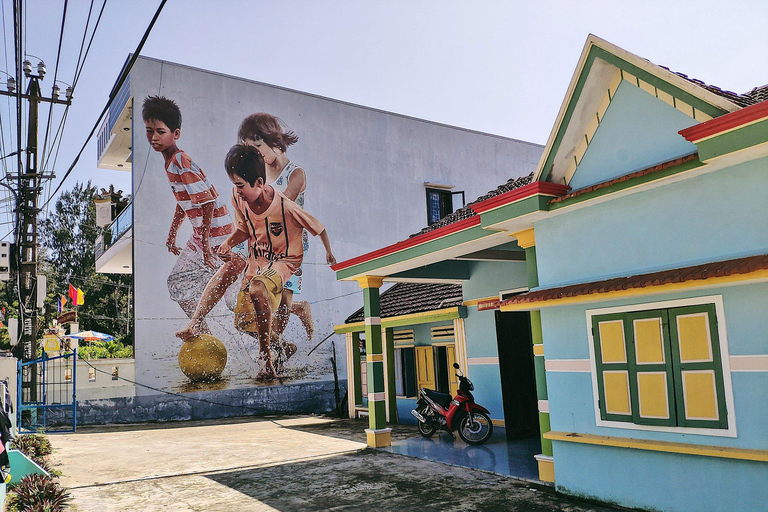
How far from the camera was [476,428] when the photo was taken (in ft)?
32.1

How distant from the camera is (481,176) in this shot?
23406 millimetres

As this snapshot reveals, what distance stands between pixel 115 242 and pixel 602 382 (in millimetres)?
16270

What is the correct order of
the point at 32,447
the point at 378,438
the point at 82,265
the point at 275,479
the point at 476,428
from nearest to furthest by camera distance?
1. the point at 275,479
2. the point at 32,447
3. the point at 476,428
4. the point at 378,438
5. the point at 82,265

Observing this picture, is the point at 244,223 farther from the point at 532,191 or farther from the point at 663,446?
the point at 663,446

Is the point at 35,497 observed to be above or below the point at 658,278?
below

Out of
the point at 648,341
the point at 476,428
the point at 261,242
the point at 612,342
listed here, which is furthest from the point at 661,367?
the point at 261,242

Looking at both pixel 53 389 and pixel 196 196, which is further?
pixel 196 196

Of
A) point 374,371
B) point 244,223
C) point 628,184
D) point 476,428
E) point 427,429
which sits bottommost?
point 427,429

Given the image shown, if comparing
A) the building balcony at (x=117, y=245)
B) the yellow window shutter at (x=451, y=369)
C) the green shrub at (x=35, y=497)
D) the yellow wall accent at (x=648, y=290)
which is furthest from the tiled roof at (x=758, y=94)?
the building balcony at (x=117, y=245)

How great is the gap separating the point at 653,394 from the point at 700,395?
44 centimetres

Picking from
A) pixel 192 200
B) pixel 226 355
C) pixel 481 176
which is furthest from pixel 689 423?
pixel 481 176


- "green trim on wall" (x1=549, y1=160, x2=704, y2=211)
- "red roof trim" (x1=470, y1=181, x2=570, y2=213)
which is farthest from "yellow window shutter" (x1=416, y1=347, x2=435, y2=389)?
"green trim on wall" (x1=549, y1=160, x2=704, y2=211)

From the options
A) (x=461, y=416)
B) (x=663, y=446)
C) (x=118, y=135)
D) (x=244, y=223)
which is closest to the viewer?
(x=663, y=446)

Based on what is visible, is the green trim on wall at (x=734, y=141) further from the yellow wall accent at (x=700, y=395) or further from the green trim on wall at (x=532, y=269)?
the green trim on wall at (x=532, y=269)
